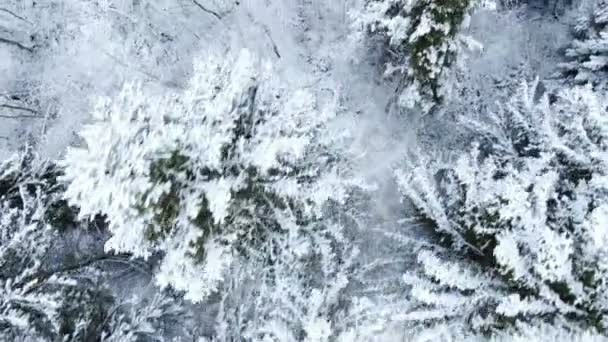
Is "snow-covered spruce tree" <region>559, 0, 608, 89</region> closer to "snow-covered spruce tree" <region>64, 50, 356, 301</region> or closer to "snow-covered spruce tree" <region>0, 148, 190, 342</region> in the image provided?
"snow-covered spruce tree" <region>64, 50, 356, 301</region>

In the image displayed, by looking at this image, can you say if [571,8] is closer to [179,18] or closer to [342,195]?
[342,195]

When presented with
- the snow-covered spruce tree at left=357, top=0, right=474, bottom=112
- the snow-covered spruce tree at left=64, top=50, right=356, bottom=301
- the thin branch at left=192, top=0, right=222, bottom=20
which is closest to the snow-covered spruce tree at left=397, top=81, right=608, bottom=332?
the snow-covered spruce tree at left=357, top=0, right=474, bottom=112

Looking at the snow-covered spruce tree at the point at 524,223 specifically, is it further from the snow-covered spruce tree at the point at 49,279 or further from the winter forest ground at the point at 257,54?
the snow-covered spruce tree at the point at 49,279

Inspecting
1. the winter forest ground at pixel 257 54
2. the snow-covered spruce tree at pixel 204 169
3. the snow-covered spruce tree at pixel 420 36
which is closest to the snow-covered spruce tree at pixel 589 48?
the winter forest ground at pixel 257 54

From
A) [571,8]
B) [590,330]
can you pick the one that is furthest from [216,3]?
[590,330]

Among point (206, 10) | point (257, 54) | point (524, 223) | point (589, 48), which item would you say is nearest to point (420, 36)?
point (524, 223)

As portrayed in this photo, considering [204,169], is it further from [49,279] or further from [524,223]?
[524,223]

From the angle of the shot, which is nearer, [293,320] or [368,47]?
[293,320]
